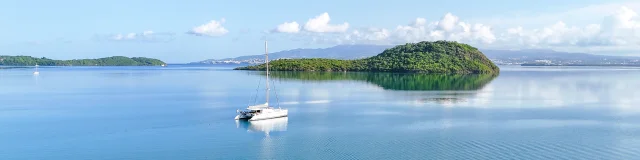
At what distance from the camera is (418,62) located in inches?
3649

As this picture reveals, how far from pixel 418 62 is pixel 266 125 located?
71395 millimetres

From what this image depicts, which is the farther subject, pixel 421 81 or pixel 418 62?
pixel 418 62

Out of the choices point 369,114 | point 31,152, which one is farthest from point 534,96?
point 31,152

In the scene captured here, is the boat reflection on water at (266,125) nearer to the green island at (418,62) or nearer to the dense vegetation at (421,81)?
the dense vegetation at (421,81)

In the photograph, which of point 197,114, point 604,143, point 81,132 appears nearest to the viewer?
point 604,143

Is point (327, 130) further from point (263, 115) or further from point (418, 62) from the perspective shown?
point (418, 62)

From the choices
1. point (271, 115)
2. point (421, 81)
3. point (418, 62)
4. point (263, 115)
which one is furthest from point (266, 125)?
point (418, 62)

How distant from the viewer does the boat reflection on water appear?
74.2ft

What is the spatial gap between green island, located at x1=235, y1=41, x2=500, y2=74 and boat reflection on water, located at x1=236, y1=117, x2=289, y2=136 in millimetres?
66386

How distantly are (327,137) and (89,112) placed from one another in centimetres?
1438

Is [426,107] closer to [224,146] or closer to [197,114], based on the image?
[197,114]

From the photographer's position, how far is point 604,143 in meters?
19.7

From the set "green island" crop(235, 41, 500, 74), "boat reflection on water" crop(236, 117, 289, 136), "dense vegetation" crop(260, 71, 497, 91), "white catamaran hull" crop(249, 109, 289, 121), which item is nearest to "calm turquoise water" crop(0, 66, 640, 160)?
"boat reflection on water" crop(236, 117, 289, 136)

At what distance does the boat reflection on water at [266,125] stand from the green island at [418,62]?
218ft
